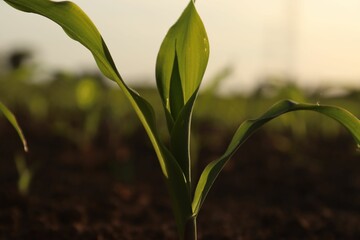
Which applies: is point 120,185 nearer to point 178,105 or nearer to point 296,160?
point 296,160

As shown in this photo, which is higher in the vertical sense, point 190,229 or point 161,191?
point 190,229

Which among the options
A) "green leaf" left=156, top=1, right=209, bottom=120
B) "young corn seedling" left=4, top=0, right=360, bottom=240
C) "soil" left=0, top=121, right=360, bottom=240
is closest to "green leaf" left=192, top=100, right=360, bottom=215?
"young corn seedling" left=4, top=0, right=360, bottom=240

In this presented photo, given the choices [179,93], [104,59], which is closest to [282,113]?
[179,93]

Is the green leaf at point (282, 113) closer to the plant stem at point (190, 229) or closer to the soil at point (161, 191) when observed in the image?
the plant stem at point (190, 229)

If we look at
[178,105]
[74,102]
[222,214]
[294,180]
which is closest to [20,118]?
[74,102]

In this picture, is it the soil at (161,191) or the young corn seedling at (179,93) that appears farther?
the soil at (161,191)

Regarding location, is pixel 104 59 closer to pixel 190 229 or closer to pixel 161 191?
pixel 190 229

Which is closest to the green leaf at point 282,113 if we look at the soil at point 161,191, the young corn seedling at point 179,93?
the young corn seedling at point 179,93
